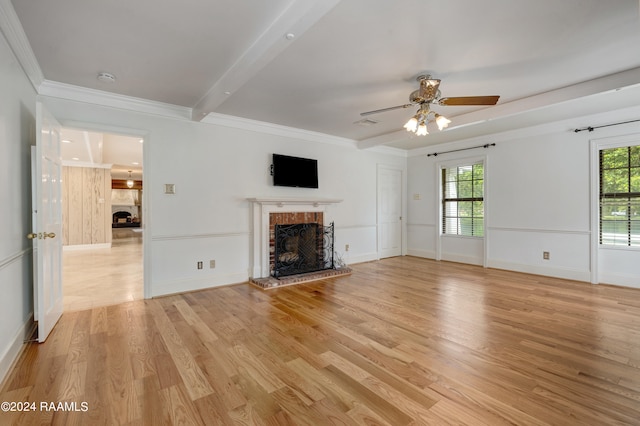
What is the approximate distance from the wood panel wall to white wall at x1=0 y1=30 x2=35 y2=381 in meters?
6.97

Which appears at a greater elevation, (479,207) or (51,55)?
(51,55)

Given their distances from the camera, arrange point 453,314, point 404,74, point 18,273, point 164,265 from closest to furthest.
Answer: point 18,273, point 404,74, point 453,314, point 164,265

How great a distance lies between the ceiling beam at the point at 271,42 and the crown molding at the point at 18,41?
1.50 meters

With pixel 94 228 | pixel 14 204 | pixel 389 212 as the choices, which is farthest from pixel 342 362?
pixel 94 228

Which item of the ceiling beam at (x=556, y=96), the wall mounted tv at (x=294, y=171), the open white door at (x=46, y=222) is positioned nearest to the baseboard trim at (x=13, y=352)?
the open white door at (x=46, y=222)

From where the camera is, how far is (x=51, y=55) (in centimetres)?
262

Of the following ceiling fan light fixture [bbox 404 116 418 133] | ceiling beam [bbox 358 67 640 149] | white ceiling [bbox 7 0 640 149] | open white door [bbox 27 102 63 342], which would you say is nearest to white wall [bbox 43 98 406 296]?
white ceiling [bbox 7 0 640 149]

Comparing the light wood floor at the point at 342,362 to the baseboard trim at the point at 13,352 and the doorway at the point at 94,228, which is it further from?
the doorway at the point at 94,228

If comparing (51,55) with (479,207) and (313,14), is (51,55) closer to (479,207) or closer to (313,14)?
(313,14)

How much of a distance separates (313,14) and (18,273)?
3.20 metres

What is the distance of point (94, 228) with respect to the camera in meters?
8.72

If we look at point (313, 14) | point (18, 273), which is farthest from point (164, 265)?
point (313, 14)

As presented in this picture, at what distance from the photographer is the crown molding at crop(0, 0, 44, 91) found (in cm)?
→ 199

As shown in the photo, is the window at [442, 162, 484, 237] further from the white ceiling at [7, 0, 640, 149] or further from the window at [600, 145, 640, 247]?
the white ceiling at [7, 0, 640, 149]
